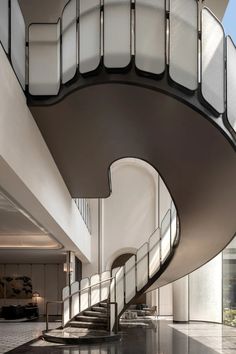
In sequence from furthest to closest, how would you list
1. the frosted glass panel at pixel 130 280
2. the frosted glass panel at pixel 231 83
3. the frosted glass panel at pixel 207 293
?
the frosted glass panel at pixel 207 293 < the frosted glass panel at pixel 130 280 < the frosted glass panel at pixel 231 83

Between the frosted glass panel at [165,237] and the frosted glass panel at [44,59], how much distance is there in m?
7.70

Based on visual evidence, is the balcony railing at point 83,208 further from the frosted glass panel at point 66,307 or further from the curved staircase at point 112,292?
the frosted glass panel at point 66,307

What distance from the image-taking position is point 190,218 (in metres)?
11.9

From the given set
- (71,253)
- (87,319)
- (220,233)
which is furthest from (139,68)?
(71,253)

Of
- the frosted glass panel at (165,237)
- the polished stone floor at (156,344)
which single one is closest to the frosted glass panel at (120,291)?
the polished stone floor at (156,344)

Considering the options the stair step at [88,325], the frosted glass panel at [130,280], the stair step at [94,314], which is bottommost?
the stair step at [88,325]

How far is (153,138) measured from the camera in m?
8.82

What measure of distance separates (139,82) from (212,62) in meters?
1.21

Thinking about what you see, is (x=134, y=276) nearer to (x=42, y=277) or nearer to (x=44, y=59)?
(x=44, y=59)

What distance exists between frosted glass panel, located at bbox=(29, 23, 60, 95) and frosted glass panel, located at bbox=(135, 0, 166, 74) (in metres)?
1.42

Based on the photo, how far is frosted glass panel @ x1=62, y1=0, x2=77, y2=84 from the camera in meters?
7.92

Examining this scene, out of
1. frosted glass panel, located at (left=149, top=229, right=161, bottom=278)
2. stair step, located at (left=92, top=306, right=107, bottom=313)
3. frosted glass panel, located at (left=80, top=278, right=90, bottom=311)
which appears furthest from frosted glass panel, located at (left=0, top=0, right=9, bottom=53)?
stair step, located at (left=92, top=306, right=107, bottom=313)

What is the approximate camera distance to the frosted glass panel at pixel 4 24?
7.09 meters

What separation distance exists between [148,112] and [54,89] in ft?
4.79
